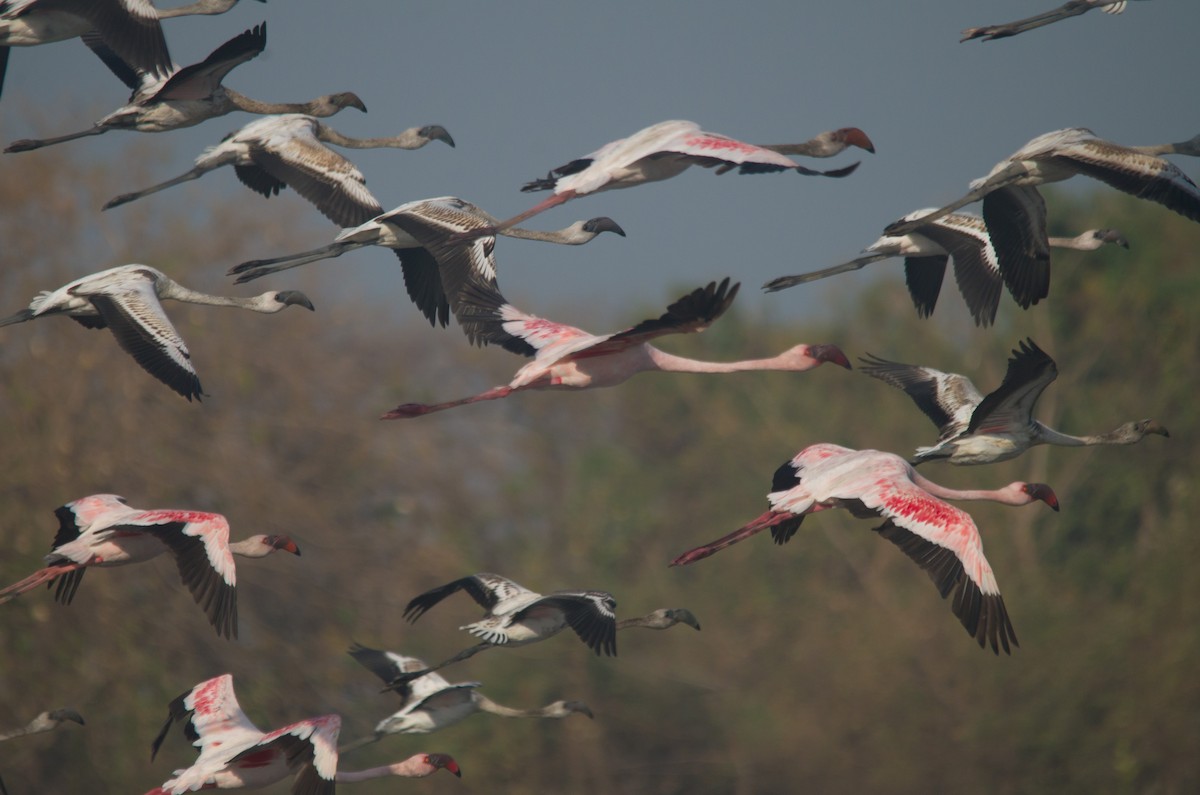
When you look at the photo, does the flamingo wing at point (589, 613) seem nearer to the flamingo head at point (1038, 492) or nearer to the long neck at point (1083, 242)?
the flamingo head at point (1038, 492)

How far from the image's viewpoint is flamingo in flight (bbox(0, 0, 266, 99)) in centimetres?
990

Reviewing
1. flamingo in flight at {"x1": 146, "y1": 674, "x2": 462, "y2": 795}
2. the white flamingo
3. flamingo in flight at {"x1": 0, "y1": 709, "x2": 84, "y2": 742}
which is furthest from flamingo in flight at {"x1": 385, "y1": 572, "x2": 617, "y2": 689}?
flamingo in flight at {"x1": 0, "y1": 709, "x2": 84, "y2": 742}

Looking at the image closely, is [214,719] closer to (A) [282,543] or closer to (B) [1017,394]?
(A) [282,543]

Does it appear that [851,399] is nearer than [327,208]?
No

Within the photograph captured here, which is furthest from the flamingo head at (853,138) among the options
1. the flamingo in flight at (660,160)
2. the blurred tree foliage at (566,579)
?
the blurred tree foliage at (566,579)

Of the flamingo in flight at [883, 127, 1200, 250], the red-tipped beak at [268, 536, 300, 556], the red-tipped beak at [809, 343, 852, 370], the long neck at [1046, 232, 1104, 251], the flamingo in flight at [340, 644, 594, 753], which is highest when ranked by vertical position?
the flamingo in flight at [883, 127, 1200, 250]

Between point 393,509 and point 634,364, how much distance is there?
606 inches

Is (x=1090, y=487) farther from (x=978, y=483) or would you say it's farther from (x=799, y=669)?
(x=799, y=669)

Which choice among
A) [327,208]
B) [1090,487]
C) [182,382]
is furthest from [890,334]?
[182,382]

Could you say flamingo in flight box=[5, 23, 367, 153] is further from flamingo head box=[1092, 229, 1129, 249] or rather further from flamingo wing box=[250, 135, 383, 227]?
flamingo head box=[1092, 229, 1129, 249]

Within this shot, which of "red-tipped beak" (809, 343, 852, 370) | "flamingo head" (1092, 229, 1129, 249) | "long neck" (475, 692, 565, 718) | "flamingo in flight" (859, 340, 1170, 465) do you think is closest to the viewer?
"red-tipped beak" (809, 343, 852, 370)

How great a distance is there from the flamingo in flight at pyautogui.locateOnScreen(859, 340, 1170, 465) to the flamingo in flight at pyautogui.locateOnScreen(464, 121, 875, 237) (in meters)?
1.81

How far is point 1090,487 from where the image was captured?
1099 inches

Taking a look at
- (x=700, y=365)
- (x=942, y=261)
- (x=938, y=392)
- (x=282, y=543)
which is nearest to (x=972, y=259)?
(x=942, y=261)
